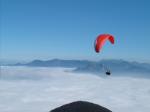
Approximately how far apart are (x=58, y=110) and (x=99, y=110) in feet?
72.0

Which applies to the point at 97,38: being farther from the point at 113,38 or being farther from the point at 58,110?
the point at 58,110

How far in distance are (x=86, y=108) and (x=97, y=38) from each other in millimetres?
61047

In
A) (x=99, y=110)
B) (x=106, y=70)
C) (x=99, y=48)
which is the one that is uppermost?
(x=99, y=48)

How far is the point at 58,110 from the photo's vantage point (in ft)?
338

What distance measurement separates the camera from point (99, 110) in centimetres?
12019

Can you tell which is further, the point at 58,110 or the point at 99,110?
the point at 99,110

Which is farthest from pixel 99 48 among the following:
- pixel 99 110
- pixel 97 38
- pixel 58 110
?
pixel 99 110

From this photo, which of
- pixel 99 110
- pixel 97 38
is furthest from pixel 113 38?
pixel 99 110

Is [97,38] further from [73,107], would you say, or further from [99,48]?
[73,107]

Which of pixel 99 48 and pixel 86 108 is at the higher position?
pixel 99 48

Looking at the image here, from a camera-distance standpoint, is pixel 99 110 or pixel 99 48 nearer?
pixel 99 48

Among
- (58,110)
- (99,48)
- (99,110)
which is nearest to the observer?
(99,48)

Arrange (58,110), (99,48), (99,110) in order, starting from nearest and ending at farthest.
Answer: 1. (99,48)
2. (58,110)
3. (99,110)

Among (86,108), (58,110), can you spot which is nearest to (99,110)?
(86,108)
